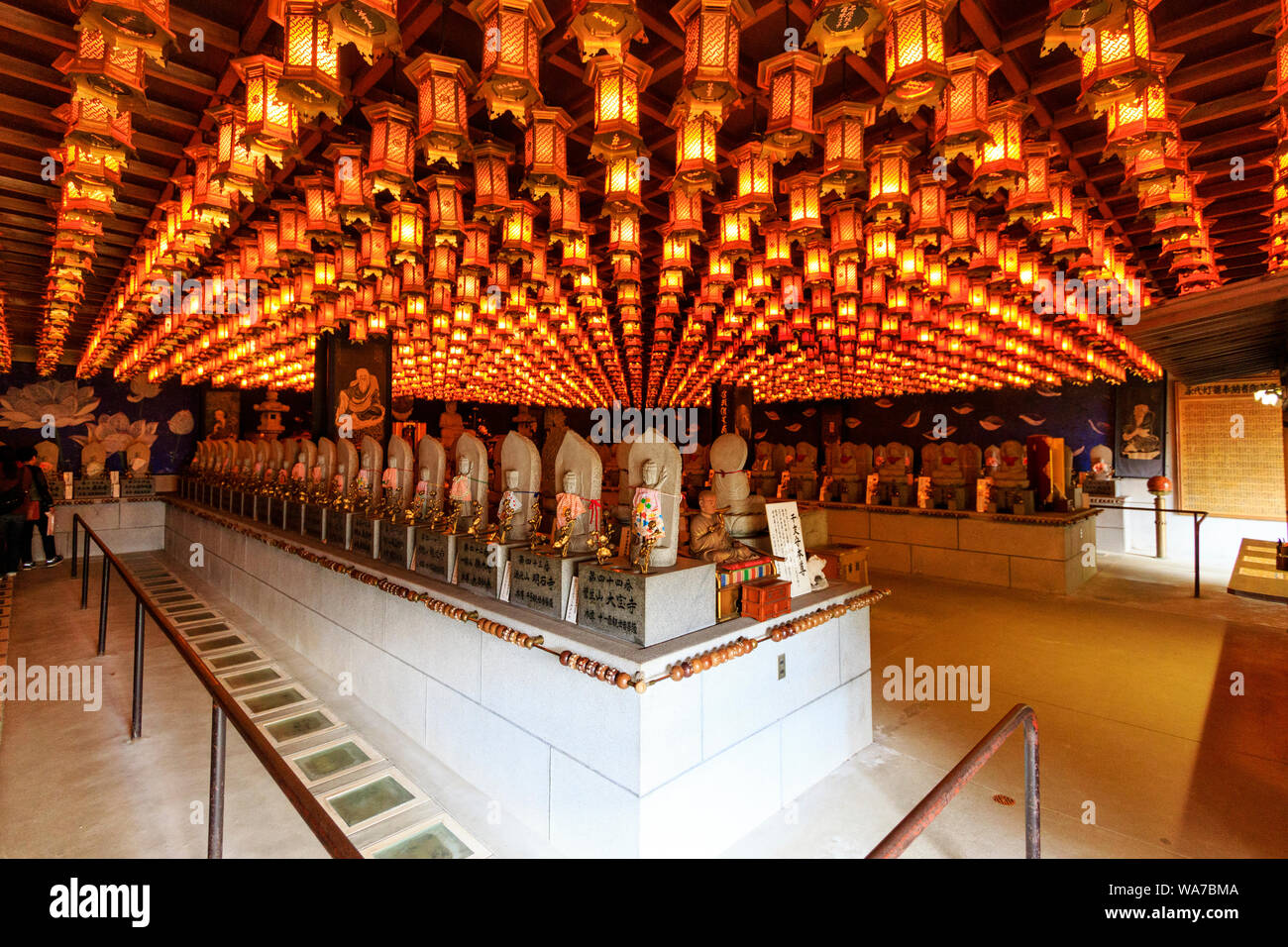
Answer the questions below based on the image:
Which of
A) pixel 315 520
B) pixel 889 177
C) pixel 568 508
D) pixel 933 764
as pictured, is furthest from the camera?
pixel 315 520

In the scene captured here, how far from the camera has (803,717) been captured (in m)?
3.35

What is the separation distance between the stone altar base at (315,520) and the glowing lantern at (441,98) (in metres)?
3.89

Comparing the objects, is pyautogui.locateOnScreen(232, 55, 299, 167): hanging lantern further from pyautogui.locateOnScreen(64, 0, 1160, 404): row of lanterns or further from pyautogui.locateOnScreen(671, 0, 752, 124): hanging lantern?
pyautogui.locateOnScreen(671, 0, 752, 124): hanging lantern

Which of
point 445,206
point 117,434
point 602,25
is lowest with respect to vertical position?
point 117,434

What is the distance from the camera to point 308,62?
Result: 252 centimetres

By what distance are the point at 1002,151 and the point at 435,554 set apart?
4.59 m

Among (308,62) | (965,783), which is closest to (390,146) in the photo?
(308,62)

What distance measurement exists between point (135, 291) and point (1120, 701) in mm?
10845

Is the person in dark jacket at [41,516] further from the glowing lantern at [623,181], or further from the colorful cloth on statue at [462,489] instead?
the glowing lantern at [623,181]

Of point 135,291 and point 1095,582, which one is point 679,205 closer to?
point 135,291

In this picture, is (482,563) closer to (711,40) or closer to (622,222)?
(711,40)

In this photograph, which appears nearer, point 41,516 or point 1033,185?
point 1033,185

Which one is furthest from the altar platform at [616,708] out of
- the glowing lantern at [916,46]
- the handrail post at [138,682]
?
the glowing lantern at [916,46]

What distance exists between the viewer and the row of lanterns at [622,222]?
2652mm
